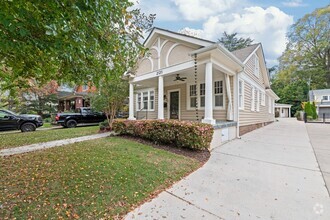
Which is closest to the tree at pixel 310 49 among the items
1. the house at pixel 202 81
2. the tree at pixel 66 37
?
the house at pixel 202 81

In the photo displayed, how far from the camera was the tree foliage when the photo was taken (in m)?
28.0

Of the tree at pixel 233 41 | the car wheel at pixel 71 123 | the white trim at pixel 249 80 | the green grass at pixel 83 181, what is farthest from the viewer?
the tree at pixel 233 41

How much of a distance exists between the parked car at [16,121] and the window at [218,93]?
1154cm

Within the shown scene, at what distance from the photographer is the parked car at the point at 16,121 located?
387 inches

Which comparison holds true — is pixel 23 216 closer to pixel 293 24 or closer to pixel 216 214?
pixel 216 214

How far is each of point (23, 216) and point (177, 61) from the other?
7.34 metres

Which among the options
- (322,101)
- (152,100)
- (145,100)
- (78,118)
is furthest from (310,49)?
(78,118)

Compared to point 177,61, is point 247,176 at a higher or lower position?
lower

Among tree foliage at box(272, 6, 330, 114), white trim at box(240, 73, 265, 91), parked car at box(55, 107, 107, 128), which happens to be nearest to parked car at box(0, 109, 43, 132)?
parked car at box(55, 107, 107, 128)

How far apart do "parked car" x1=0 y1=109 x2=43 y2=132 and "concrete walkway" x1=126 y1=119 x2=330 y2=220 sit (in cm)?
1145

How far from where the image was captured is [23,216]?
2312mm

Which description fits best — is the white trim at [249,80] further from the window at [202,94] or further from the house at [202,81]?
the window at [202,94]

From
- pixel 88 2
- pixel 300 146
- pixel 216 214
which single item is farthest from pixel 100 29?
pixel 300 146

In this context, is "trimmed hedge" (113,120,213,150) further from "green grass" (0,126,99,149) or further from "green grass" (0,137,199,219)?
"green grass" (0,126,99,149)
